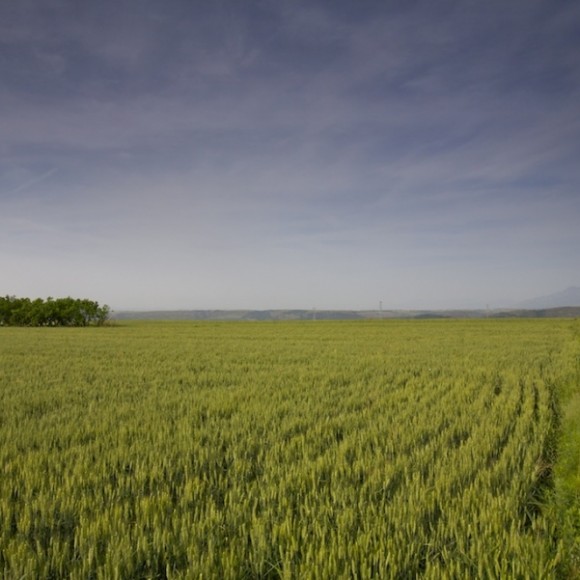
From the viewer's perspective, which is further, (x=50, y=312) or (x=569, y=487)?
(x=50, y=312)

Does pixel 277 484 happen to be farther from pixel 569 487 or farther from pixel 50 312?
pixel 50 312

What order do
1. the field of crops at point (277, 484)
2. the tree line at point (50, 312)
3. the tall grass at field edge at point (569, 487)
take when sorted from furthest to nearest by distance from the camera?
the tree line at point (50, 312) → the tall grass at field edge at point (569, 487) → the field of crops at point (277, 484)

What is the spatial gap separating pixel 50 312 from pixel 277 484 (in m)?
89.0

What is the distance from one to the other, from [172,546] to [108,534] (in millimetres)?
614

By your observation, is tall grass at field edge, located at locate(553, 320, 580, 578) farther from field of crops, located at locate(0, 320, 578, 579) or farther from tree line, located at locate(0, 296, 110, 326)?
tree line, located at locate(0, 296, 110, 326)

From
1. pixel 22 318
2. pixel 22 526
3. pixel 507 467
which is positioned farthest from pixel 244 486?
pixel 22 318

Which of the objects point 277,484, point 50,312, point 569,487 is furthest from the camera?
point 50,312

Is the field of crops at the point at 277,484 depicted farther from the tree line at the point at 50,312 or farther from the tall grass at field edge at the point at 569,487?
the tree line at the point at 50,312

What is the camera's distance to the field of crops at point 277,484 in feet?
11.2

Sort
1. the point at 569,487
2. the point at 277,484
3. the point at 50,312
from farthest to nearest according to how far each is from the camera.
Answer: the point at 50,312 → the point at 277,484 → the point at 569,487

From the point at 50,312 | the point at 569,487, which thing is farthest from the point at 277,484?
the point at 50,312

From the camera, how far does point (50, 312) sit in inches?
3246

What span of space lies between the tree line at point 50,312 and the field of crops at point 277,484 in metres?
78.2

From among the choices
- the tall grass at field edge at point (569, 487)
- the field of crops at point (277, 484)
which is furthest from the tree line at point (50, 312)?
the tall grass at field edge at point (569, 487)
